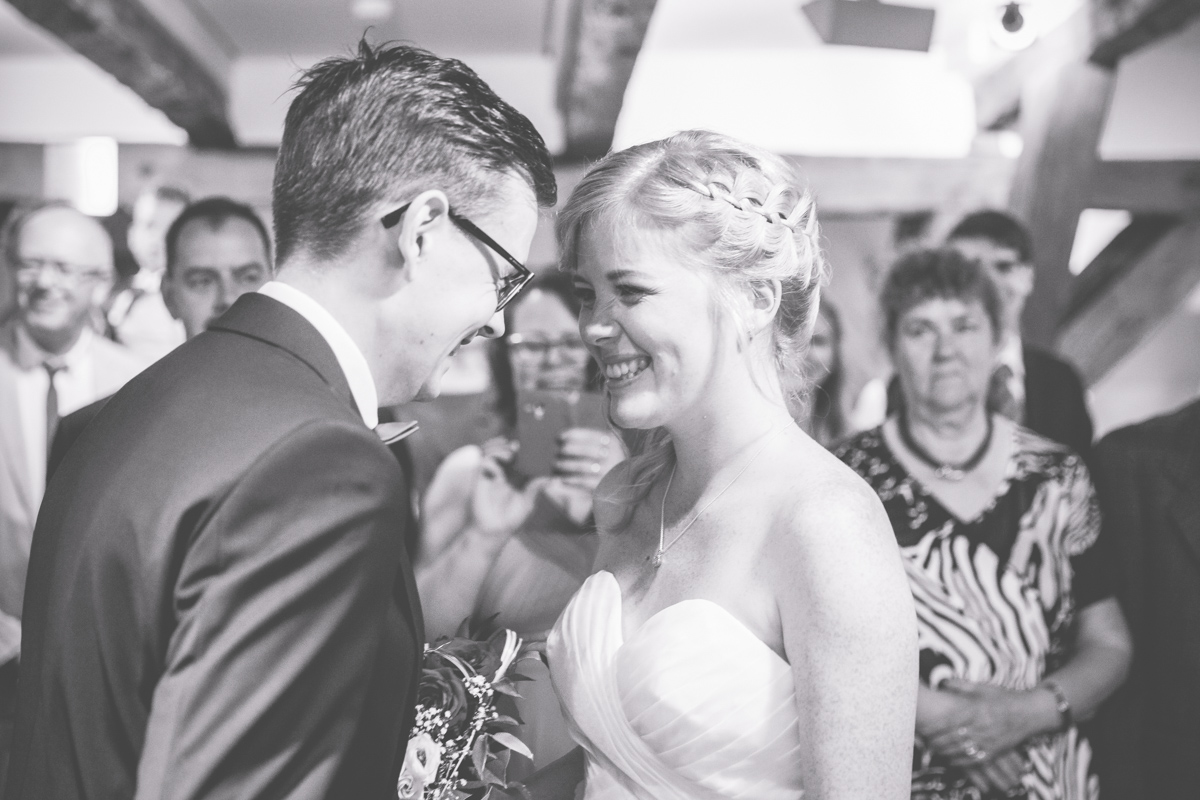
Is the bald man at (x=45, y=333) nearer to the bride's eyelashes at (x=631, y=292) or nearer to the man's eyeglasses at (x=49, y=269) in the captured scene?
the man's eyeglasses at (x=49, y=269)

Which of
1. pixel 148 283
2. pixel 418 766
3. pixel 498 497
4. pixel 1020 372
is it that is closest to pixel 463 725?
pixel 418 766

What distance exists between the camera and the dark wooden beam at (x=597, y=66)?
3.98 m

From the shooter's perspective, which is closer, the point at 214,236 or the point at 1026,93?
the point at 214,236

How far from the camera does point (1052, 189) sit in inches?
210

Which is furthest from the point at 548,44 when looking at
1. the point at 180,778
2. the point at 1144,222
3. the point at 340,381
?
the point at 180,778

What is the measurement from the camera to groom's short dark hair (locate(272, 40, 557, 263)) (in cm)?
125

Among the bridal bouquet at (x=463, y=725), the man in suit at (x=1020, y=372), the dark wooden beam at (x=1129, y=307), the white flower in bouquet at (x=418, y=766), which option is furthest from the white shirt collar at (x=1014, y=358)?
the white flower in bouquet at (x=418, y=766)

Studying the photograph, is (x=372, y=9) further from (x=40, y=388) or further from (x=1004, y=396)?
(x=1004, y=396)

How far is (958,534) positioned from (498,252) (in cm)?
156

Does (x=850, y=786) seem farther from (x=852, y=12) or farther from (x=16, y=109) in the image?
(x=16, y=109)

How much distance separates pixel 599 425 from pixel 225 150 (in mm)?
4328

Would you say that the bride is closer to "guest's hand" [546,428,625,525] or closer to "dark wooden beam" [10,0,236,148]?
"guest's hand" [546,428,625,525]

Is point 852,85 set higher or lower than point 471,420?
higher

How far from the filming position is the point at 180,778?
36.4 inches
